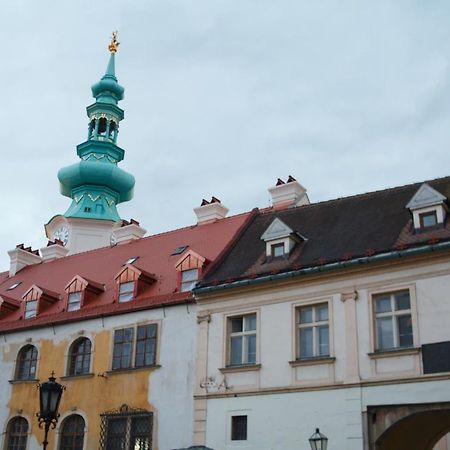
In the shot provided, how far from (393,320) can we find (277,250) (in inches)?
204

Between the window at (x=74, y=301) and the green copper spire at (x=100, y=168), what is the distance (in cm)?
2409

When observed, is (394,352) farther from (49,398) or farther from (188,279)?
(49,398)

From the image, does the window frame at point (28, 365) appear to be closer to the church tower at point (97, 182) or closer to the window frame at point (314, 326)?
the window frame at point (314, 326)

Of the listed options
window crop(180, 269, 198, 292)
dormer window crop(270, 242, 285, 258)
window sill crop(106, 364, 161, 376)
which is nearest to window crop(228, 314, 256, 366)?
dormer window crop(270, 242, 285, 258)

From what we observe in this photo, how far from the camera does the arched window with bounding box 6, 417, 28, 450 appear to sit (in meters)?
28.3

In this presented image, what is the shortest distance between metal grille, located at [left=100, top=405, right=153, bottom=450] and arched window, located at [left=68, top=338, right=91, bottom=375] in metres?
2.40

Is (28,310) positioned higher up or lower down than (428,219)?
lower down

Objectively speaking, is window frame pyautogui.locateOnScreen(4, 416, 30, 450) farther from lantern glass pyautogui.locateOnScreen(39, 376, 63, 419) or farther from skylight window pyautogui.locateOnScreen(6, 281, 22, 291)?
lantern glass pyautogui.locateOnScreen(39, 376, 63, 419)

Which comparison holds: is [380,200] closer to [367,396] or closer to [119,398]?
[367,396]

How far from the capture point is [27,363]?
1177 inches

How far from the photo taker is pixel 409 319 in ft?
68.7

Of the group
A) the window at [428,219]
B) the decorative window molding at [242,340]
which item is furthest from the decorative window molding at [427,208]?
the decorative window molding at [242,340]

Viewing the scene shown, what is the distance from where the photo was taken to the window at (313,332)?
878 inches

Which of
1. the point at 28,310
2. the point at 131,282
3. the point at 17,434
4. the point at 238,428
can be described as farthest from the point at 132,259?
the point at 238,428
